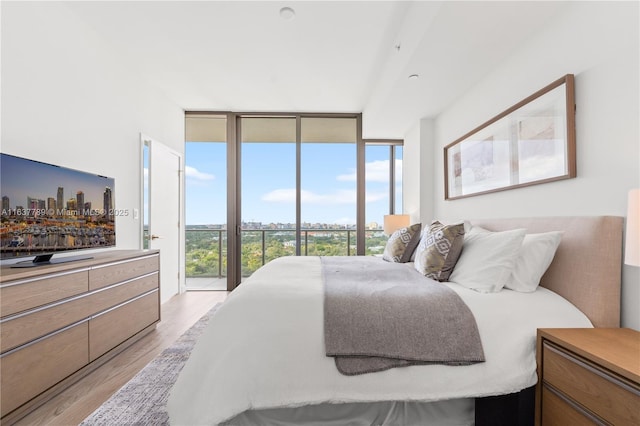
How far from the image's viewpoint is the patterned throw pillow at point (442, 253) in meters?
1.73

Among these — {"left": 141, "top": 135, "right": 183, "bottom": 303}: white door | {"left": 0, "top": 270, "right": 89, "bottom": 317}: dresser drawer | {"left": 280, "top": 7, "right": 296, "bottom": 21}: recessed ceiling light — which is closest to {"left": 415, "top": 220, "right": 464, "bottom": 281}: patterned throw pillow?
{"left": 280, "top": 7, "right": 296, "bottom": 21}: recessed ceiling light

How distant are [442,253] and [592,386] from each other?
2.91ft

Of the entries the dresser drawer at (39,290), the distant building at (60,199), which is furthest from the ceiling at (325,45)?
the dresser drawer at (39,290)

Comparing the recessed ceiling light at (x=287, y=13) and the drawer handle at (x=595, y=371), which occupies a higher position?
the recessed ceiling light at (x=287, y=13)

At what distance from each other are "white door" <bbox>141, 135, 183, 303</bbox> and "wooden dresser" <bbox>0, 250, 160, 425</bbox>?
1.20 m

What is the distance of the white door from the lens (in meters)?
3.30

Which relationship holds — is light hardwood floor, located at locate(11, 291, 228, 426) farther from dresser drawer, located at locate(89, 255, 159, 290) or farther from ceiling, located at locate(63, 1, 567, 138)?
ceiling, located at locate(63, 1, 567, 138)

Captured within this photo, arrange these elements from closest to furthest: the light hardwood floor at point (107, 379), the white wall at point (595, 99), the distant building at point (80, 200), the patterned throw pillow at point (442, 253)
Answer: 1. the white wall at point (595, 99)
2. the light hardwood floor at point (107, 379)
3. the patterned throw pillow at point (442, 253)
4. the distant building at point (80, 200)

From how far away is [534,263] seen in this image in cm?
146

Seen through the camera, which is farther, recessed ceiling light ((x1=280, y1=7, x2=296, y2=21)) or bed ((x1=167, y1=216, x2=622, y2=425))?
recessed ceiling light ((x1=280, y1=7, x2=296, y2=21))

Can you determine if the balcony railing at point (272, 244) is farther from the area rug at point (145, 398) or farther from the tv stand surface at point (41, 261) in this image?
the tv stand surface at point (41, 261)

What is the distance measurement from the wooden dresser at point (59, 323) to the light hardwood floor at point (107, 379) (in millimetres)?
55

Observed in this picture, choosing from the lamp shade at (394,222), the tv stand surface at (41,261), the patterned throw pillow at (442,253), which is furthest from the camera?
the lamp shade at (394,222)

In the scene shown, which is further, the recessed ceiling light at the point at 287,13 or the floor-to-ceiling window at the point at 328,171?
the floor-to-ceiling window at the point at 328,171
